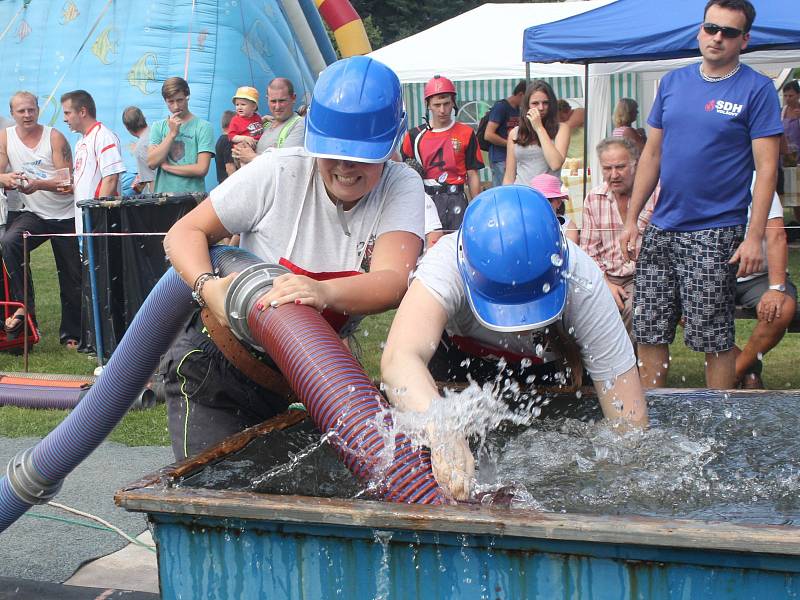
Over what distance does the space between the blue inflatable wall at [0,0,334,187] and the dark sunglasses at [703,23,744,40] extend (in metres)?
9.27

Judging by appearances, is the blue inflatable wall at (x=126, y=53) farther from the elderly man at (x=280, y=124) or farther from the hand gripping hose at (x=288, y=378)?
the hand gripping hose at (x=288, y=378)

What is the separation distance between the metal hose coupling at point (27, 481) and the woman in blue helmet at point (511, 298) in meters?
1.44

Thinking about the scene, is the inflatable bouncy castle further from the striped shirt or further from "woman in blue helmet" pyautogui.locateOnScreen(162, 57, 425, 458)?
"woman in blue helmet" pyautogui.locateOnScreen(162, 57, 425, 458)

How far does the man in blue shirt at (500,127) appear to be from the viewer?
11547 millimetres

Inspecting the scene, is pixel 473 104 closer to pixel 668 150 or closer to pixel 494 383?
→ pixel 668 150

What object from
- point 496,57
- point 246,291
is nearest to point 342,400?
point 246,291

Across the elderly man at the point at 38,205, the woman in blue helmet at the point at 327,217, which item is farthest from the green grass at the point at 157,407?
the woman in blue helmet at the point at 327,217

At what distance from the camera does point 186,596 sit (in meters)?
2.48

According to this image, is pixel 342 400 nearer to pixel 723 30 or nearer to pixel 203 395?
pixel 203 395

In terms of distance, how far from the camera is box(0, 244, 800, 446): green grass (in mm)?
6145

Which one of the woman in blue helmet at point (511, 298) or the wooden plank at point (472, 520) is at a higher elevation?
the woman in blue helmet at point (511, 298)

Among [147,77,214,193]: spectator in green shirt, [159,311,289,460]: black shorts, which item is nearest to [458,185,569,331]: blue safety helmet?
[159,311,289,460]: black shorts

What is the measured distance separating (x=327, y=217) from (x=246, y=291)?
1.47ft

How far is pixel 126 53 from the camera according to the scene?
13.3 meters
